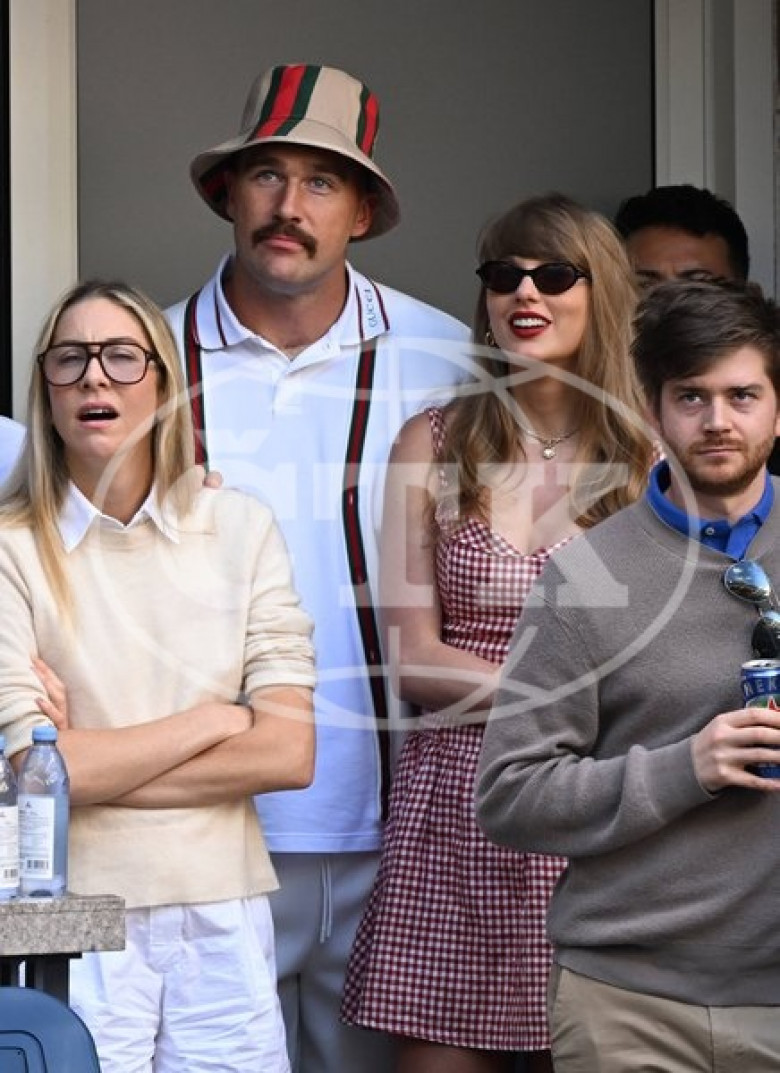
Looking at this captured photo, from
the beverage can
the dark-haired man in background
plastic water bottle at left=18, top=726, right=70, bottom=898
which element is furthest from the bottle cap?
the dark-haired man in background

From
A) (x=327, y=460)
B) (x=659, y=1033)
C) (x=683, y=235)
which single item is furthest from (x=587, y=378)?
(x=659, y=1033)

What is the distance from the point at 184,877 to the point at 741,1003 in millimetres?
952

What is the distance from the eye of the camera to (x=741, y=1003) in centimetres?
280

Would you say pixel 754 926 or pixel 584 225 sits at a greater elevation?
pixel 584 225

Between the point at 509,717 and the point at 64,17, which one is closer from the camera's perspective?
the point at 509,717

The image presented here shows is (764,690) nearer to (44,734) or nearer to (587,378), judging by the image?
(44,734)

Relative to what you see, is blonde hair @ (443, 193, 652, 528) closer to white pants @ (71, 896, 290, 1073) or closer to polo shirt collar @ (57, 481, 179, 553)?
polo shirt collar @ (57, 481, 179, 553)

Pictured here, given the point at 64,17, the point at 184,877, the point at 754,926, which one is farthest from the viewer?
the point at 64,17

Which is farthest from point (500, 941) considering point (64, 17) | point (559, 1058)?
point (64, 17)

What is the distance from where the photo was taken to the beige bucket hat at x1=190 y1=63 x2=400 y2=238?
4059 mm

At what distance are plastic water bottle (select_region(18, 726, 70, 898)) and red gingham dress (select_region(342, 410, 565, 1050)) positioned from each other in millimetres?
698

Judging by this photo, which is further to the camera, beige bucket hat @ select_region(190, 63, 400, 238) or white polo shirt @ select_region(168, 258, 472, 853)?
beige bucket hat @ select_region(190, 63, 400, 238)

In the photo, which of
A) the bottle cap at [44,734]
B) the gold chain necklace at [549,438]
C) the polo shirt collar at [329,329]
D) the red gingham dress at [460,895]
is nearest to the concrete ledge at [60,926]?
the bottle cap at [44,734]

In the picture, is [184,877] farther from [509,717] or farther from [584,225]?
[584,225]
